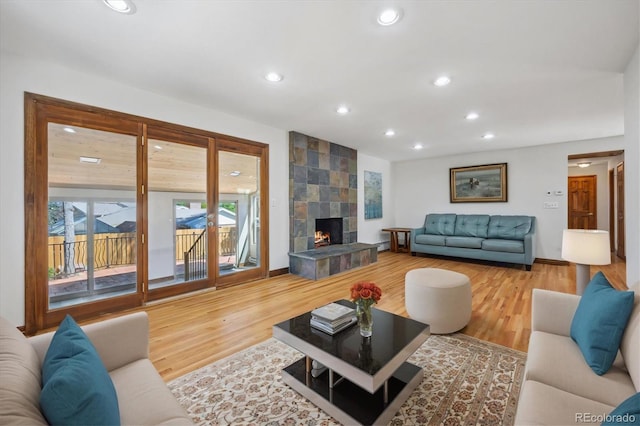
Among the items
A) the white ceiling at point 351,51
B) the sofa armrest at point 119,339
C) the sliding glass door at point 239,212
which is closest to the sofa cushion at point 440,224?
the white ceiling at point 351,51

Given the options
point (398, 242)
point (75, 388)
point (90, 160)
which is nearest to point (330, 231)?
point (398, 242)

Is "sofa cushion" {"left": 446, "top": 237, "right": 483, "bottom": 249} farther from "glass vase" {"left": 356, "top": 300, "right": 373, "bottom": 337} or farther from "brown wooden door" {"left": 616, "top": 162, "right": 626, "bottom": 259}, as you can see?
"glass vase" {"left": 356, "top": 300, "right": 373, "bottom": 337}

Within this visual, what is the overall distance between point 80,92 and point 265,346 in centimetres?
308

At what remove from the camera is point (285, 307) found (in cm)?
321

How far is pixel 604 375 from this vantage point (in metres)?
1.27

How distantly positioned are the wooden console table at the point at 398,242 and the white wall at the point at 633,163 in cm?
441

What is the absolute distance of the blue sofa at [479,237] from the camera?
509 cm

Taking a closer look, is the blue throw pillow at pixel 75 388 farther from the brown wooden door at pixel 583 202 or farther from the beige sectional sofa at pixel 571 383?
the brown wooden door at pixel 583 202

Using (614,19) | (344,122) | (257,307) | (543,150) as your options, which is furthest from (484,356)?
(543,150)

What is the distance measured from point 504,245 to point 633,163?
302 cm

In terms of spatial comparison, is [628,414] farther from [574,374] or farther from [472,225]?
[472,225]

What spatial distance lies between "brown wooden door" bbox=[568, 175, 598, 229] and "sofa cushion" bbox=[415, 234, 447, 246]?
429 cm

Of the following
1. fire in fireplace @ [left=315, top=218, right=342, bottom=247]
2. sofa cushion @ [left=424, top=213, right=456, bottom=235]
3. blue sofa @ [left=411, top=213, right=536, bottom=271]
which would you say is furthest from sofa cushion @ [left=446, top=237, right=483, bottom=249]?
fire in fireplace @ [left=315, top=218, right=342, bottom=247]

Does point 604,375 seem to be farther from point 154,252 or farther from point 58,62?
point 58,62
